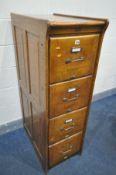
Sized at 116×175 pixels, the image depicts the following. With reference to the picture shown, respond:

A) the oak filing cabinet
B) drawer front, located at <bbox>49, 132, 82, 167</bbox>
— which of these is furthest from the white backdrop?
drawer front, located at <bbox>49, 132, 82, 167</bbox>

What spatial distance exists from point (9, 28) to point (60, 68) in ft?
2.35

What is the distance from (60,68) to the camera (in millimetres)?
904

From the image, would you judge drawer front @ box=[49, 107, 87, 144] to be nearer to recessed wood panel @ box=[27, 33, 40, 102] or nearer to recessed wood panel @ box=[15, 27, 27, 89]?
recessed wood panel @ box=[27, 33, 40, 102]

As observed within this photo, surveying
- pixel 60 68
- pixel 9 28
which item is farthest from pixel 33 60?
pixel 9 28

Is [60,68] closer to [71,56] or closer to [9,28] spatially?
[71,56]

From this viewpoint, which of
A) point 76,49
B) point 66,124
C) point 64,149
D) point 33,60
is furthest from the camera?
point 64,149

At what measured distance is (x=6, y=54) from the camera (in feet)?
4.61

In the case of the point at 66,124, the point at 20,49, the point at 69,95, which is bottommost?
the point at 66,124

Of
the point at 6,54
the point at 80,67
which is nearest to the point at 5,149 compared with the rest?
the point at 6,54

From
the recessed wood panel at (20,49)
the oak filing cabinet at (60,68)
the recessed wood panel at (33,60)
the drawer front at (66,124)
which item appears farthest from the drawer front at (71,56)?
the recessed wood panel at (20,49)

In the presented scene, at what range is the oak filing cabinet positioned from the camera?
2.68 feet

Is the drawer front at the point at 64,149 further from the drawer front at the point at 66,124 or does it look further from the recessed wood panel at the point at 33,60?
the recessed wood panel at the point at 33,60

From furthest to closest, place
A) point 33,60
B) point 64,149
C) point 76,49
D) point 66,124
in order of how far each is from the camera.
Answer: point 64,149 → point 66,124 → point 33,60 → point 76,49

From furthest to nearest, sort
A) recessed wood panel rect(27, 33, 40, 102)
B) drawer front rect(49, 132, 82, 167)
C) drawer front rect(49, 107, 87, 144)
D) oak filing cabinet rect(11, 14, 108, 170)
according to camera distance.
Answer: drawer front rect(49, 132, 82, 167) < drawer front rect(49, 107, 87, 144) < recessed wood panel rect(27, 33, 40, 102) < oak filing cabinet rect(11, 14, 108, 170)
